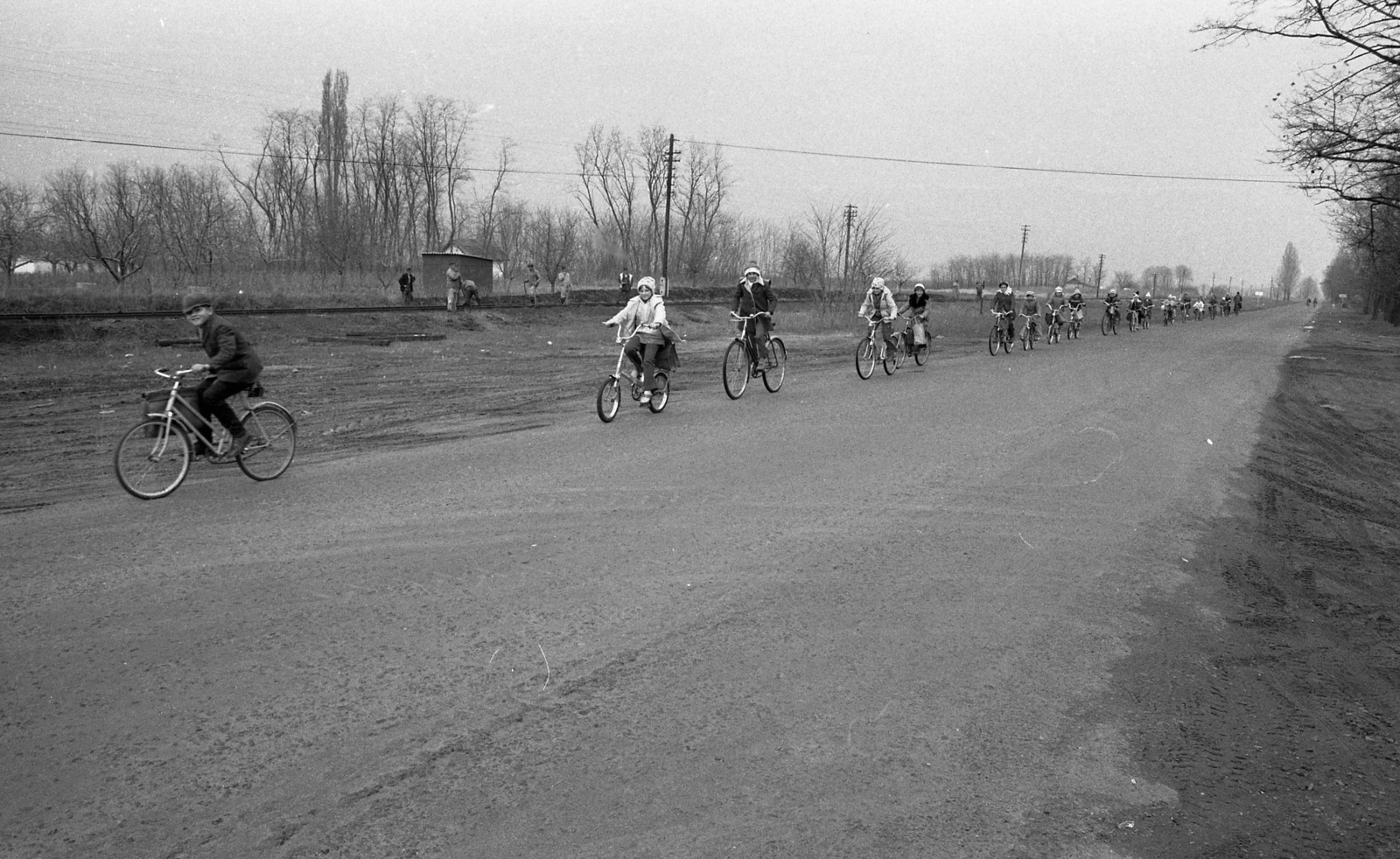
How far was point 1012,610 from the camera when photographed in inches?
209

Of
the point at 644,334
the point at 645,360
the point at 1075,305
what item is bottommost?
the point at 645,360

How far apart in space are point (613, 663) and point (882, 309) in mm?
14694

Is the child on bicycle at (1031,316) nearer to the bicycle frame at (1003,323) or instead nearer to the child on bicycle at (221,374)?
the bicycle frame at (1003,323)

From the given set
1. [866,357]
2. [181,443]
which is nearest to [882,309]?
[866,357]

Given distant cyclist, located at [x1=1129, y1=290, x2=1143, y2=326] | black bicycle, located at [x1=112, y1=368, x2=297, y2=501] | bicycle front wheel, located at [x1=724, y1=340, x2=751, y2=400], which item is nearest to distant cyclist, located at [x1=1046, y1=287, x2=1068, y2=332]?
distant cyclist, located at [x1=1129, y1=290, x2=1143, y2=326]

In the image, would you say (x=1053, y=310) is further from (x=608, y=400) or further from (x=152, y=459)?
(x=152, y=459)

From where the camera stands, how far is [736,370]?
576 inches

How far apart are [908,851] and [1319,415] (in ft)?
Result: 48.6

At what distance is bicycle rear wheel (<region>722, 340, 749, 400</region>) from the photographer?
14.5 meters

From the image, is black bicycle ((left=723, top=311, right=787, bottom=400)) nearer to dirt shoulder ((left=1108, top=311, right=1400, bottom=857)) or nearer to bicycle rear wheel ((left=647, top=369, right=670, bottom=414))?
bicycle rear wheel ((left=647, top=369, right=670, bottom=414))

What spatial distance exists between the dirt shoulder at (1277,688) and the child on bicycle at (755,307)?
7.66 meters

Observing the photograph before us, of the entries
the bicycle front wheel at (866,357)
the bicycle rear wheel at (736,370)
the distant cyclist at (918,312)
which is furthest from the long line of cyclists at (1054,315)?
the bicycle rear wheel at (736,370)

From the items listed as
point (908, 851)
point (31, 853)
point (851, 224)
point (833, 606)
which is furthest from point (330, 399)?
point (851, 224)

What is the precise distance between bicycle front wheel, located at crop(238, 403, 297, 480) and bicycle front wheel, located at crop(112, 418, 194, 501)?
1.75 ft
